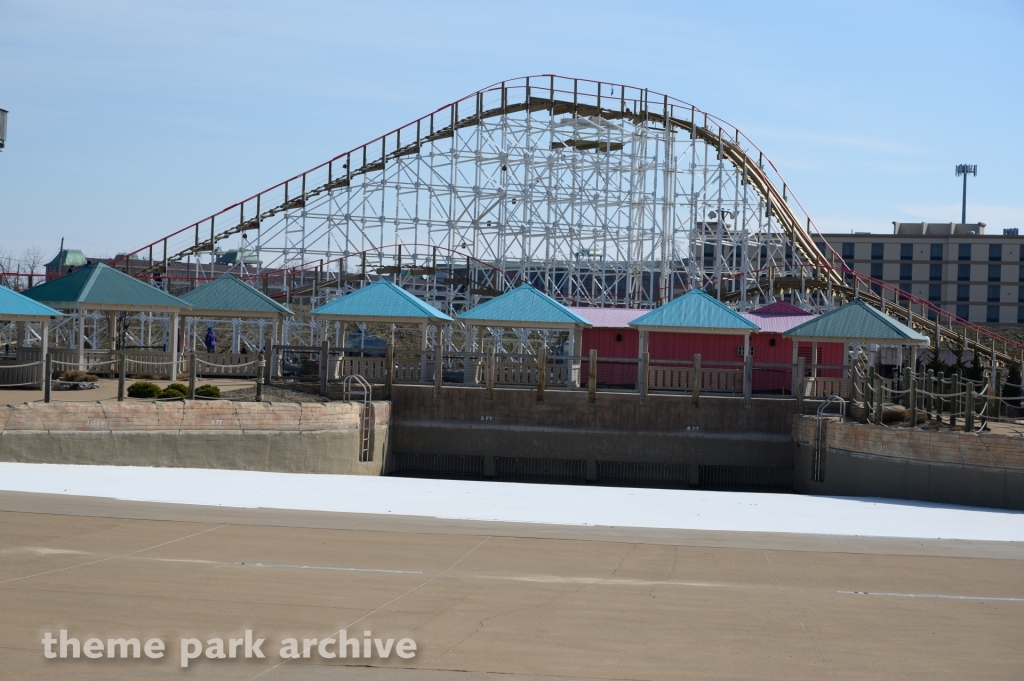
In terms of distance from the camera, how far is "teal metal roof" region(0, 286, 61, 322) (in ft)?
82.6

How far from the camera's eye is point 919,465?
19.3 meters

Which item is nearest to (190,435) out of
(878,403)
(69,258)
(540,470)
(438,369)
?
(438,369)

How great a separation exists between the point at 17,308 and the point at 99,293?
13.3 feet

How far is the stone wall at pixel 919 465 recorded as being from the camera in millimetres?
17766

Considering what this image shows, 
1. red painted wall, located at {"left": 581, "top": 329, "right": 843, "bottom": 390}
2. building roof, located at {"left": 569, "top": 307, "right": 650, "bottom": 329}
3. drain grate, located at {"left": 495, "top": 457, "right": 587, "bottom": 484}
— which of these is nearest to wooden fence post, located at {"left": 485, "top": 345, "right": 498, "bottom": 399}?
drain grate, located at {"left": 495, "top": 457, "right": 587, "bottom": 484}

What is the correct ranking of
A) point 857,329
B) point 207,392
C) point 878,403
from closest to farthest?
point 878,403 → point 207,392 → point 857,329

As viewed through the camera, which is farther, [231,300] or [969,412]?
[231,300]

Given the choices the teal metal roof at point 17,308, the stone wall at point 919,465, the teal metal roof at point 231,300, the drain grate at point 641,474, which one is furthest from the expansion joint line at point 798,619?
the teal metal roof at point 231,300

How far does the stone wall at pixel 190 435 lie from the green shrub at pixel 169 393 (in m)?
1.96

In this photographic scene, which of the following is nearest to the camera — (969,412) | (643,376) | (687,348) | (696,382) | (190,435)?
(969,412)

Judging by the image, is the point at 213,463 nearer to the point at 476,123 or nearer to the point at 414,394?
the point at 414,394

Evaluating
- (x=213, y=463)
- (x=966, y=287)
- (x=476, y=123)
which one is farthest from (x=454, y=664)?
(x=966, y=287)

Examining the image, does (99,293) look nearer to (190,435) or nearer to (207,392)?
(207,392)

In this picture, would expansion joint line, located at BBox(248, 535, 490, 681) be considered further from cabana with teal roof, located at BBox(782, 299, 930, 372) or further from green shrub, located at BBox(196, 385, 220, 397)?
cabana with teal roof, located at BBox(782, 299, 930, 372)
